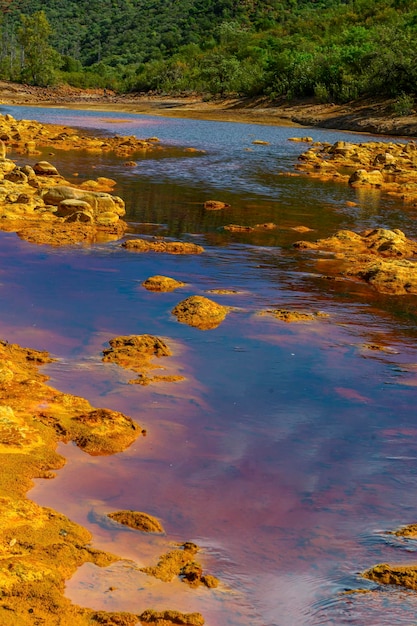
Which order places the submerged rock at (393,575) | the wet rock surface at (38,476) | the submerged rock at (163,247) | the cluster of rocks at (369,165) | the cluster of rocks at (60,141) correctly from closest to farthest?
A: the wet rock surface at (38,476) → the submerged rock at (393,575) → the submerged rock at (163,247) → the cluster of rocks at (369,165) → the cluster of rocks at (60,141)

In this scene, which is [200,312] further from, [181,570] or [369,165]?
[369,165]

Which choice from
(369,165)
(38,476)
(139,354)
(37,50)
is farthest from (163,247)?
(37,50)

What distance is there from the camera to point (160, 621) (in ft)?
14.9

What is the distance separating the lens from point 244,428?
291 inches

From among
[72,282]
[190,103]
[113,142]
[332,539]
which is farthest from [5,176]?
[190,103]

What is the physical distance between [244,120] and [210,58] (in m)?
22.2

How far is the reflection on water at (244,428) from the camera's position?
5.03m

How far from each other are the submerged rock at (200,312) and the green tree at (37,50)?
7842 cm

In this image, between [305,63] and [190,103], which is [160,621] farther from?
[190,103]

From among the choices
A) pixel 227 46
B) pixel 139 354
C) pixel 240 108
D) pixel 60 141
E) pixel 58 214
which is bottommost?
pixel 139 354

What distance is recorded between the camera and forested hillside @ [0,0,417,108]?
51.4 m

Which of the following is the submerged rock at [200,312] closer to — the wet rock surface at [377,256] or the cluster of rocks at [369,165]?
the wet rock surface at [377,256]

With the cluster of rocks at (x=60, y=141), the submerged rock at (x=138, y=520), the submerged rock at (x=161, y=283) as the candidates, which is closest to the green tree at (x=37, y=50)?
the cluster of rocks at (x=60, y=141)

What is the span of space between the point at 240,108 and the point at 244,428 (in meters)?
54.2
